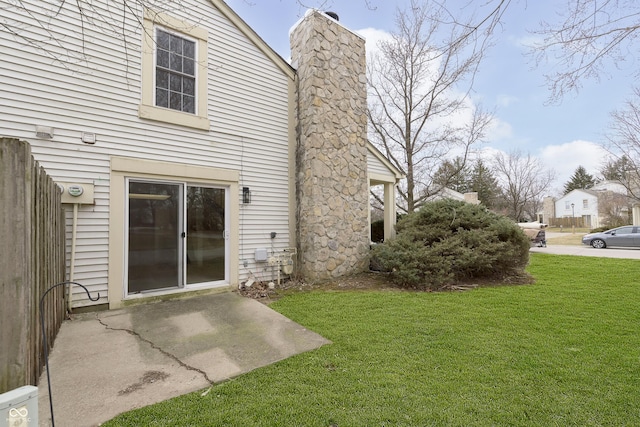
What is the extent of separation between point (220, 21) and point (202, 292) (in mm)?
5358

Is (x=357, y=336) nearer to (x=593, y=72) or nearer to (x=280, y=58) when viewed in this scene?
(x=593, y=72)

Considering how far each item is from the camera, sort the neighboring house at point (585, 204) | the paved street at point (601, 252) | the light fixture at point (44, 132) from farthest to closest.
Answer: the neighboring house at point (585, 204) < the paved street at point (601, 252) < the light fixture at point (44, 132)

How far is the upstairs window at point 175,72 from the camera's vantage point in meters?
5.39

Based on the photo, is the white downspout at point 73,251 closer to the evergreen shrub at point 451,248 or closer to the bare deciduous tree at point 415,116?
the evergreen shrub at point 451,248

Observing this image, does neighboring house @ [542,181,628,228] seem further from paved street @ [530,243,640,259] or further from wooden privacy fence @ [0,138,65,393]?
wooden privacy fence @ [0,138,65,393]

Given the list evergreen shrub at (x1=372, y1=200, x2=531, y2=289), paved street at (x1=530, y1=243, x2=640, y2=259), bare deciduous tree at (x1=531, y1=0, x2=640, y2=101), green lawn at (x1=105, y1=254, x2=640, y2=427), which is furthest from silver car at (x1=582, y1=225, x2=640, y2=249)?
Answer: bare deciduous tree at (x1=531, y1=0, x2=640, y2=101)

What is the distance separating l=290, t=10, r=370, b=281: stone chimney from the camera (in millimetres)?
Result: 6652

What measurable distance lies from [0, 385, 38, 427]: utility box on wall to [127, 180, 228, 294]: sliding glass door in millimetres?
3881

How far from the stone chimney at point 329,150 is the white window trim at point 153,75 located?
85.8 inches

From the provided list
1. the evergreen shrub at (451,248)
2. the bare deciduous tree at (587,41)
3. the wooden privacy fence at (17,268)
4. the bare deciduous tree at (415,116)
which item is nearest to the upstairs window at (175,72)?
the wooden privacy fence at (17,268)

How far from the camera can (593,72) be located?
147 inches

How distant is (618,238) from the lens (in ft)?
52.9

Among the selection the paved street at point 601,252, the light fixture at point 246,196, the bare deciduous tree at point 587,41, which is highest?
the bare deciduous tree at point 587,41

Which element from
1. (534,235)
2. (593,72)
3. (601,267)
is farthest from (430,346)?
(534,235)
